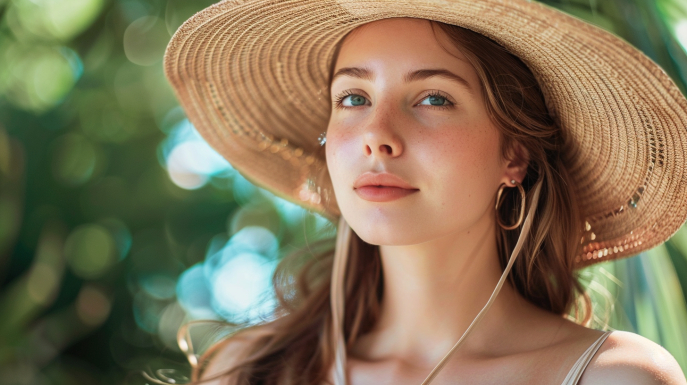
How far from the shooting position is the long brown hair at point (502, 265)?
1.50 metres

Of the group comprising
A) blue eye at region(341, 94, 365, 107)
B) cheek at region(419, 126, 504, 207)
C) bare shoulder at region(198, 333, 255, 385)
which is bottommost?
bare shoulder at region(198, 333, 255, 385)

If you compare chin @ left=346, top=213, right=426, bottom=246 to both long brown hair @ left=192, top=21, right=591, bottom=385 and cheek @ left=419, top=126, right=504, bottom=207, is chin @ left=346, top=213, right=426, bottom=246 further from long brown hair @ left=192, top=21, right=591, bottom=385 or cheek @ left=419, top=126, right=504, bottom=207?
long brown hair @ left=192, top=21, right=591, bottom=385

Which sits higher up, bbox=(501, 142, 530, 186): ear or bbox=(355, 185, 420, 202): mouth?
bbox=(501, 142, 530, 186): ear

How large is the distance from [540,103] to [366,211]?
49 centimetres

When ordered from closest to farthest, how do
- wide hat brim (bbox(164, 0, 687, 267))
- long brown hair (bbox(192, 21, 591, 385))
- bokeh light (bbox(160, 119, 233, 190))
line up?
wide hat brim (bbox(164, 0, 687, 267)) < long brown hair (bbox(192, 21, 591, 385)) < bokeh light (bbox(160, 119, 233, 190))

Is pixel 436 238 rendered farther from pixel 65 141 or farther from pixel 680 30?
pixel 65 141

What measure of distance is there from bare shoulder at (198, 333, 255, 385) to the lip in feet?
2.10

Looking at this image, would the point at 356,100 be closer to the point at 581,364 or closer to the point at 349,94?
the point at 349,94

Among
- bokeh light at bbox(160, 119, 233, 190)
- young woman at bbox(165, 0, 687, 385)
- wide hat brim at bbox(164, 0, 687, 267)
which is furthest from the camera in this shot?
bokeh light at bbox(160, 119, 233, 190)

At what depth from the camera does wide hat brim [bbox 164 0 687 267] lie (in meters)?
1.30

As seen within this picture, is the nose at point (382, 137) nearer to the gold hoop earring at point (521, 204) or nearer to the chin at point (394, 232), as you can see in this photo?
the chin at point (394, 232)

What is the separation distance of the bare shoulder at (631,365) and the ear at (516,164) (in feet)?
1.34

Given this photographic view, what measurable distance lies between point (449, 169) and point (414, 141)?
0.31 ft

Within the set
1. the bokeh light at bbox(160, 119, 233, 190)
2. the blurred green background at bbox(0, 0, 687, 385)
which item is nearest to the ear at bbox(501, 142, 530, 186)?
the blurred green background at bbox(0, 0, 687, 385)
